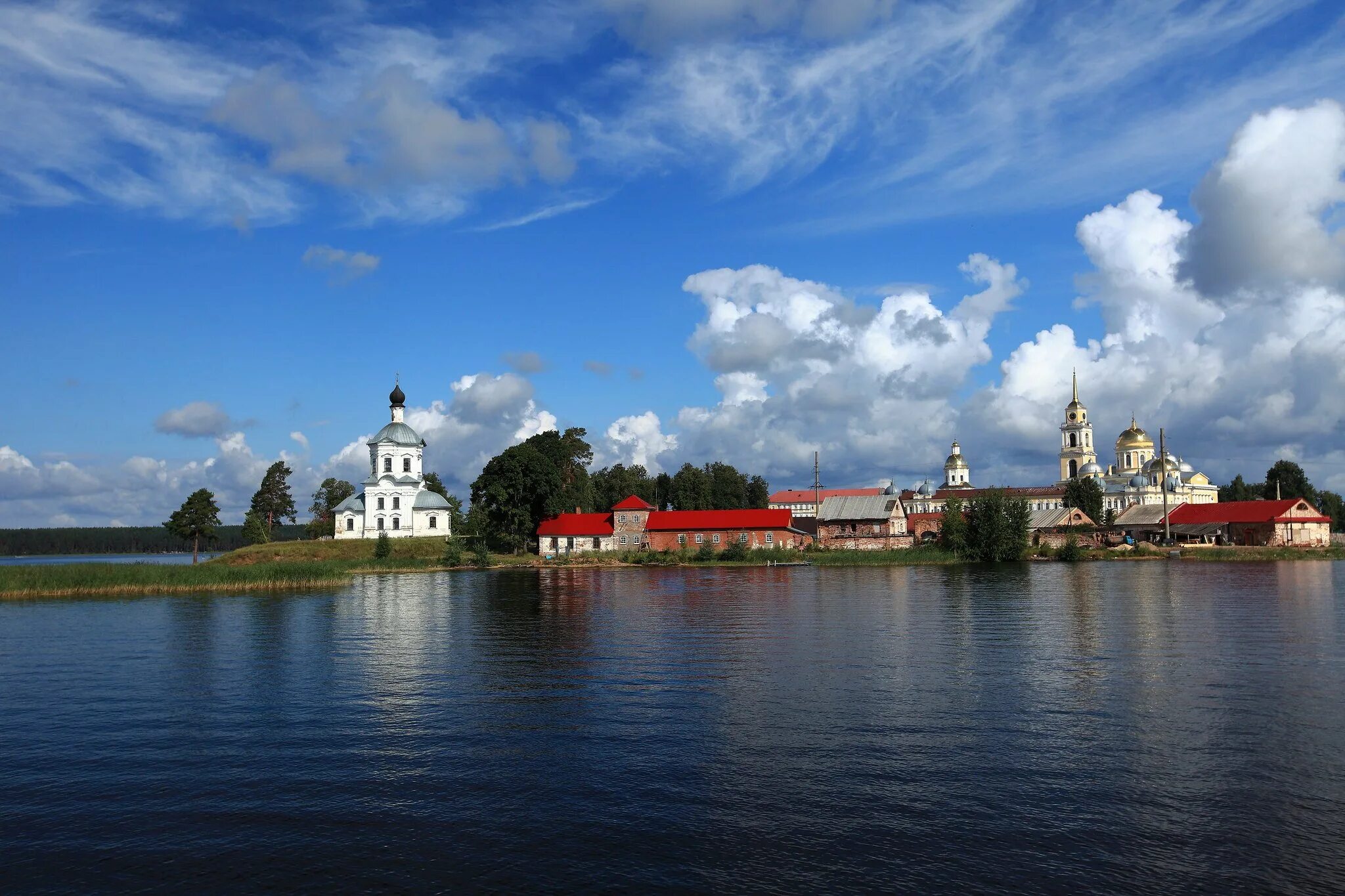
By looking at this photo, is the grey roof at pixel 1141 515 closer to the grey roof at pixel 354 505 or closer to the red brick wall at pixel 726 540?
the red brick wall at pixel 726 540

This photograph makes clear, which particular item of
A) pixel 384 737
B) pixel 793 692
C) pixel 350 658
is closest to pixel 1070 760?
pixel 793 692

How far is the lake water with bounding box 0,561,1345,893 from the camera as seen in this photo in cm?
1389

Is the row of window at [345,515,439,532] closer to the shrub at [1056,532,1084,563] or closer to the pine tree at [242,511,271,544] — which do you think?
the pine tree at [242,511,271,544]

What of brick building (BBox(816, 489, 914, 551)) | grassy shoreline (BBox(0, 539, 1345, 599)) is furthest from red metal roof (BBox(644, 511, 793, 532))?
brick building (BBox(816, 489, 914, 551))

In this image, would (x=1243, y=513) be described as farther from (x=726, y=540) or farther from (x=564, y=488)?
(x=564, y=488)

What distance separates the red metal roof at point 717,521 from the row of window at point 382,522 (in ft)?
91.7

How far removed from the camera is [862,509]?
112 m

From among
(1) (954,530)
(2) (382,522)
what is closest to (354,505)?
(2) (382,522)

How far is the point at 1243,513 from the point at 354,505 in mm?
99310

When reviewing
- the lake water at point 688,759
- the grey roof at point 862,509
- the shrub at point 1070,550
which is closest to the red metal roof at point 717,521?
the grey roof at point 862,509

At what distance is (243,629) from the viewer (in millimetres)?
40625

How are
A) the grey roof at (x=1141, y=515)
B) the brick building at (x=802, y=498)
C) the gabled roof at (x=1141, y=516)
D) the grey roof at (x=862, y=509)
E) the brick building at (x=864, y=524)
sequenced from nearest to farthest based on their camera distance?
the brick building at (x=864, y=524) → the grey roof at (x=862, y=509) → the gabled roof at (x=1141, y=516) → the grey roof at (x=1141, y=515) → the brick building at (x=802, y=498)

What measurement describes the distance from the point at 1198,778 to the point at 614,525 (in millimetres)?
88559

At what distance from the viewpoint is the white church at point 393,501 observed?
374ft
